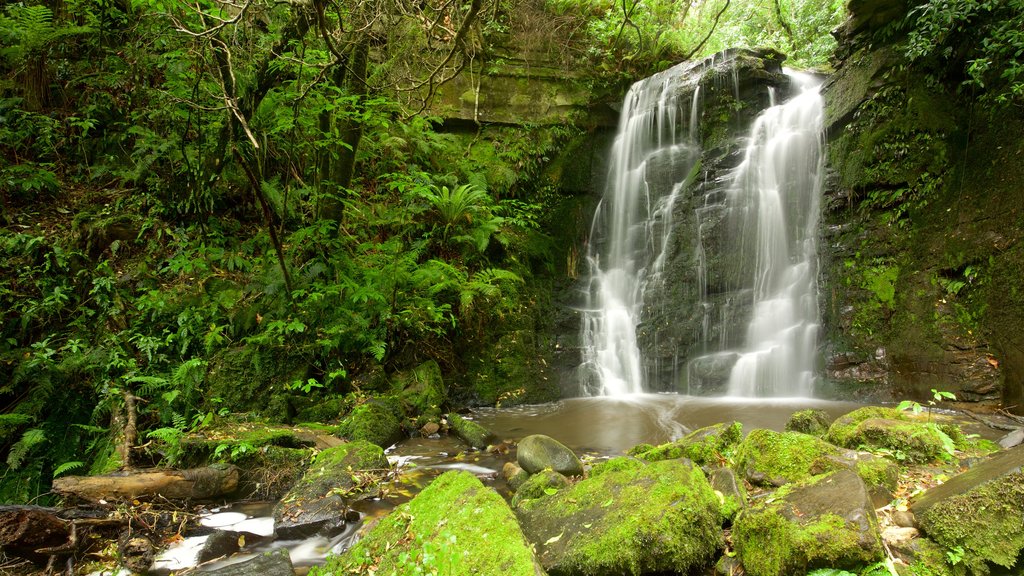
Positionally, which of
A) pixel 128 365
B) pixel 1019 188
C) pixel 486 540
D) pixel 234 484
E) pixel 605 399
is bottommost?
pixel 605 399

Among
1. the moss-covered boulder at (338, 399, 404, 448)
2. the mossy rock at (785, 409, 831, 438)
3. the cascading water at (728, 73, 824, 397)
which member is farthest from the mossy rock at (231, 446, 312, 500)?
the cascading water at (728, 73, 824, 397)

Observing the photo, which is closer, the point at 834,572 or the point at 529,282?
the point at 834,572

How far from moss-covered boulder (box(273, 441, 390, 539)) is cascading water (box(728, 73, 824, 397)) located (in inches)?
236

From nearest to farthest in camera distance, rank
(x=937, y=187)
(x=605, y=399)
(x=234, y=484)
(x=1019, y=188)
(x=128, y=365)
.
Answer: (x=234, y=484) < (x=128, y=365) < (x=1019, y=188) < (x=937, y=187) < (x=605, y=399)

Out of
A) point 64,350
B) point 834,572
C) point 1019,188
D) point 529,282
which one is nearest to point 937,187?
point 1019,188

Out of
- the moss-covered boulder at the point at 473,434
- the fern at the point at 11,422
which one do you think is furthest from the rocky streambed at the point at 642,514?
the fern at the point at 11,422

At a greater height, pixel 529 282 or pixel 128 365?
pixel 529 282

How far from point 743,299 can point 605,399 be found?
10.1 feet

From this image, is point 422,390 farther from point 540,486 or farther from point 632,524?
point 632,524

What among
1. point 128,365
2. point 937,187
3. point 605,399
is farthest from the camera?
point 605,399

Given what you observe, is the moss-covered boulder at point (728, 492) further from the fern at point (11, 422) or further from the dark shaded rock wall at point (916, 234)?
the fern at point (11, 422)

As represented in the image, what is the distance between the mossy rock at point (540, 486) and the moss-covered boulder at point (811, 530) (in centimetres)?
125

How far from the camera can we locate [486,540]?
234 centimetres

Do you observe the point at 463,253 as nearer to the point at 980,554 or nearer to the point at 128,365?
the point at 128,365
